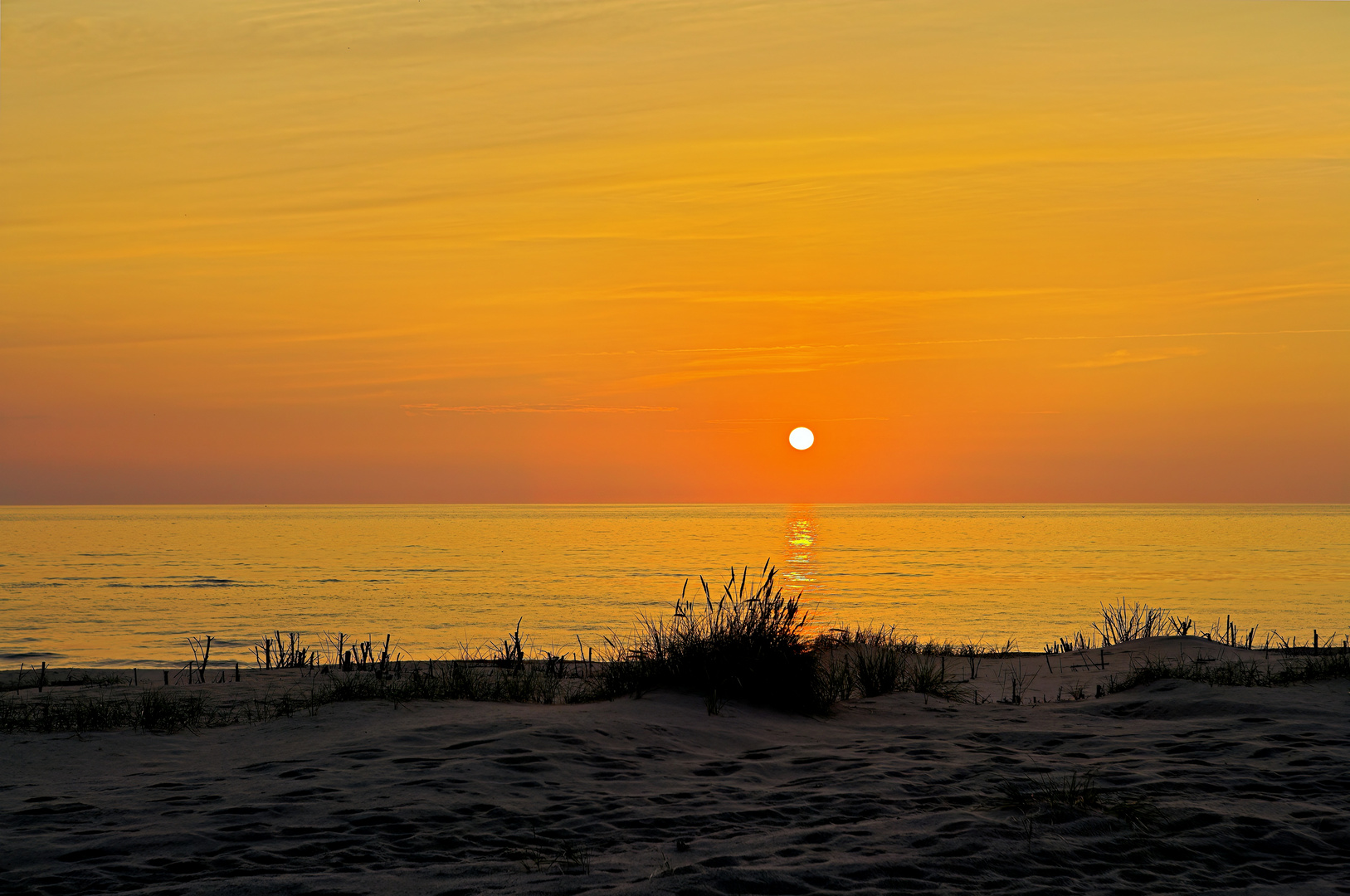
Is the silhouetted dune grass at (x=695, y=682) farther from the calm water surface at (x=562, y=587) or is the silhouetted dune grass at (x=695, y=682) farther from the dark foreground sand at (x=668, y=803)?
the calm water surface at (x=562, y=587)

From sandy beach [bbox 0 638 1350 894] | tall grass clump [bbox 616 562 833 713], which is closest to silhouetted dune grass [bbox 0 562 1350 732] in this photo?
tall grass clump [bbox 616 562 833 713]

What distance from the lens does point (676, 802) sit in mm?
6203

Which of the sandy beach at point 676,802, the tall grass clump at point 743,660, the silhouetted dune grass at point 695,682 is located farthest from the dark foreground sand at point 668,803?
the silhouetted dune grass at point 695,682

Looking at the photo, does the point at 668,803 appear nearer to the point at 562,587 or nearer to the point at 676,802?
the point at 676,802

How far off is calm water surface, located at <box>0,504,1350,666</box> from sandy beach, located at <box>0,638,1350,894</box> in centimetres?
1560

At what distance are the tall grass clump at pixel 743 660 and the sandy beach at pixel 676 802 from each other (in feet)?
1.19

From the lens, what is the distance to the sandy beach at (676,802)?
4.80 meters

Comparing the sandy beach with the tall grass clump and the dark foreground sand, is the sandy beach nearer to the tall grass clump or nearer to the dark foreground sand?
the dark foreground sand

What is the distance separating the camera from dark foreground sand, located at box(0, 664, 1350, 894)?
479 cm

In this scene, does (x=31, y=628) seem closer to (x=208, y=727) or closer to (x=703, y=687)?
(x=208, y=727)

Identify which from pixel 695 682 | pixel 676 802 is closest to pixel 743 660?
pixel 695 682

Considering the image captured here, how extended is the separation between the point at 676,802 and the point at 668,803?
0.19 ft

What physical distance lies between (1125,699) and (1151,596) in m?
29.8

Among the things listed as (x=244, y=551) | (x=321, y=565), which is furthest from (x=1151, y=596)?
(x=244, y=551)
